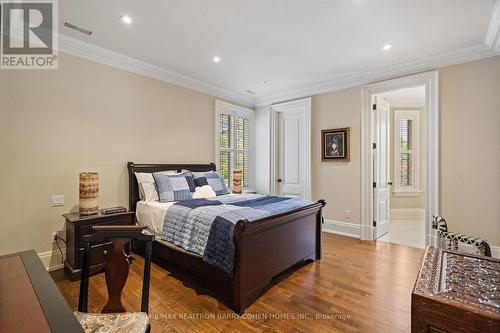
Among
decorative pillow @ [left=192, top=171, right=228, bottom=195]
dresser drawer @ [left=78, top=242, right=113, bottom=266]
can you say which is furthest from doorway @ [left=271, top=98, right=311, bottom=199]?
dresser drawer @ [left=78, top=242, right=113, bottom=266]

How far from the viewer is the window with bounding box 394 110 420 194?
19.2 ft

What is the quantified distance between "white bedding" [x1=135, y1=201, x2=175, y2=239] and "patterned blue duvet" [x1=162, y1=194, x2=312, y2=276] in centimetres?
14

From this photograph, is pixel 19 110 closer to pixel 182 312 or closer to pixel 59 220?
pixel 59 220

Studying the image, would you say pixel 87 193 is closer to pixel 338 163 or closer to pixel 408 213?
pixel 338 163

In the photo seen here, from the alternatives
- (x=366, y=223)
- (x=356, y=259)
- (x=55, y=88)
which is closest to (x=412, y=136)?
(x=366, y=223)

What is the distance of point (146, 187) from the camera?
339 centimetres

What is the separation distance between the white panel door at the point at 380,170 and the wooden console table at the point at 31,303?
429 centimetres

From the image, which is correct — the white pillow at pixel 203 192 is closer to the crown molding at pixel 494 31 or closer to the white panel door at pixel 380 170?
the white panel door at pixel 380 170

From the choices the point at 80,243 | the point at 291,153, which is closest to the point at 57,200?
the point at 80,243

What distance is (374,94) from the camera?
4.05 meters

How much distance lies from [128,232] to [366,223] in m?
3.80

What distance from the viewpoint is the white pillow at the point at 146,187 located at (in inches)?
133

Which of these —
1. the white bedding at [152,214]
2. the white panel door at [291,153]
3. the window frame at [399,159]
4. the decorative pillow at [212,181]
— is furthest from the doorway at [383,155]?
the white bedding at [152,214]

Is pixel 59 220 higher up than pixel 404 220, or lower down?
higher up
